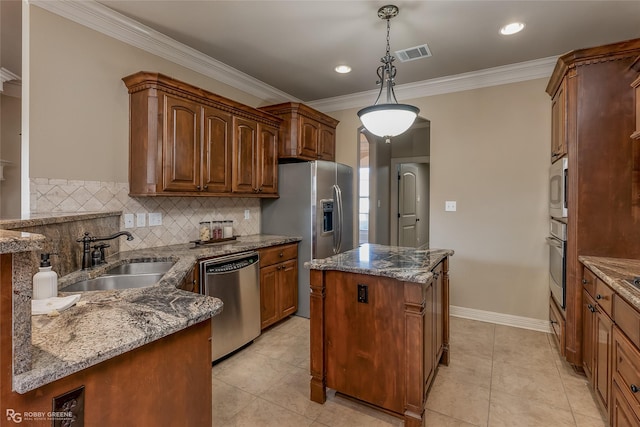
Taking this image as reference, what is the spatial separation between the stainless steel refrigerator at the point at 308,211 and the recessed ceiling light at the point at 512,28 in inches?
80.1

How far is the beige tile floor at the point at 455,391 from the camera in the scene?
77.1 inches

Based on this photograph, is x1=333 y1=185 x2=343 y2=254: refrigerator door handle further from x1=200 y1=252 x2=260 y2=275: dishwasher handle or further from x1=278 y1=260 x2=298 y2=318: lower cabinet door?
x1=200 y1=252 x2=260 y2=275: dishwasher handle

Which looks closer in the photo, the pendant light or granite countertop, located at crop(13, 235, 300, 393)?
granite countertop, located at crop(13, 235, 300, 393)

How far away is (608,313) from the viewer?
178 cm

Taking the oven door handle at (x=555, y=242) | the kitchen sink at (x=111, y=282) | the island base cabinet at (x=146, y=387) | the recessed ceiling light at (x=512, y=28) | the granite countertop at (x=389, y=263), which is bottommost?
the island base cabinet at (x=146, y=387)

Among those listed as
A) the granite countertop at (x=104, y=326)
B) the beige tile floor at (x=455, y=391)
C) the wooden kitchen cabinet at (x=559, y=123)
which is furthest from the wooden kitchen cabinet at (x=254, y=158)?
the wooden kitchen cabinet at (x=559, y=123)

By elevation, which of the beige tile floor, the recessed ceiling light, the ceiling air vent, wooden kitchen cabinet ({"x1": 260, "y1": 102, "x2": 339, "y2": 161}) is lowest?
the beige tile floor

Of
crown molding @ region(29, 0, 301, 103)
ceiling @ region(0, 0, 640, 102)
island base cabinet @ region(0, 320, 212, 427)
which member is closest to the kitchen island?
island base cabinet @ region(0, 320, 212, 427)

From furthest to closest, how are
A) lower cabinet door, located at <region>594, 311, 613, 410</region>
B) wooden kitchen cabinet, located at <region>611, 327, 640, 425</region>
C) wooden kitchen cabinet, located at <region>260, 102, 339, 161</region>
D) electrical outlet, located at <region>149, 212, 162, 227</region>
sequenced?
wooden kitchen cabinet, located at <region>260, 102, 339, 161</region> < electrical outlet, located at <region>149, 212, 162, 227</region> < lower cabinet door, located at <region>594, 311, 613, 410</region> < wooden kitchen cabinet, located at <region>611, 327, 640, 425</region>

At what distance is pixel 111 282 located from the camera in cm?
196

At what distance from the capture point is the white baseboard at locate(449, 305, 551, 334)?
3318 mm

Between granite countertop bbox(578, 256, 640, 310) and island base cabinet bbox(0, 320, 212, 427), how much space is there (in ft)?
6.02

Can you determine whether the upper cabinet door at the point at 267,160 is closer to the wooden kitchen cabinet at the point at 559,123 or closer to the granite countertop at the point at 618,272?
the wooden kitchen cabinet at the point at 559,123

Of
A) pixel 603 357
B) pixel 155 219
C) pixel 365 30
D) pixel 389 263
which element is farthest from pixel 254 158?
pixel 603 357
